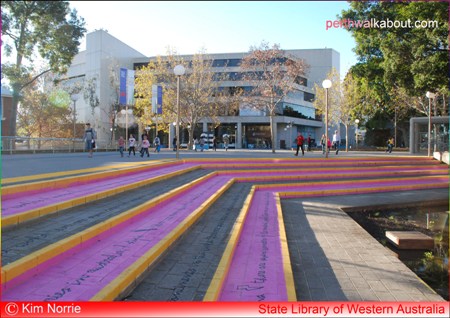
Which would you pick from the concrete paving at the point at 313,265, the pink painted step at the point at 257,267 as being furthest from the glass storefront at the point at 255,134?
the pink painted step at the point at 257,267

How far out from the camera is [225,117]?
52812 mm

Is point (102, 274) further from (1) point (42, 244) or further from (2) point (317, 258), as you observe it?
(2) point (317, 258)

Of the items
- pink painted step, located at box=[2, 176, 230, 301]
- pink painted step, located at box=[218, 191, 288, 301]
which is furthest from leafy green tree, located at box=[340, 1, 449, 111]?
pink painted step, located at box=[2, 176, 230, 301]

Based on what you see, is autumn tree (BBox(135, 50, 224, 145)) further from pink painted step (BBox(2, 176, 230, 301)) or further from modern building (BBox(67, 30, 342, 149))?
pink painted step (BBox(2, 176, 230, 301))

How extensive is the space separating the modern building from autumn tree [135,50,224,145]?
7.14 metres

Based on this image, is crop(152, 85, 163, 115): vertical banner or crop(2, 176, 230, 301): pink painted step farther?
crop(152, 85, 163, 115): vertical banner

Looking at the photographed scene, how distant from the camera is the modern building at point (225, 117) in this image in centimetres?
4900

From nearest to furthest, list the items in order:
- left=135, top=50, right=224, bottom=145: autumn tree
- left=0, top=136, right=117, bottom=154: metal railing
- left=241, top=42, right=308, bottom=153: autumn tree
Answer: left=0, top=136, right=117, bottom=154: metal railing → left=241, top=42, right=308, bottom=153: autumn tree → left=135, top=50, right=224, bottom=145: autumn tree

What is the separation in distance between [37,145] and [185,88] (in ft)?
60.7

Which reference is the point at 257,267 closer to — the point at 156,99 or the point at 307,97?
the point at 156,99

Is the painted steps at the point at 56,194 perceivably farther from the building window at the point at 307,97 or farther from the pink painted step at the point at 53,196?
the building window at the point at 307,97

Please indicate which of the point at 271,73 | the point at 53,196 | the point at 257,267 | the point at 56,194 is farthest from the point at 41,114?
the point at 257,267

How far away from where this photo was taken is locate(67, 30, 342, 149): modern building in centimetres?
4900

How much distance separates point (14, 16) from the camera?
5.96 m
